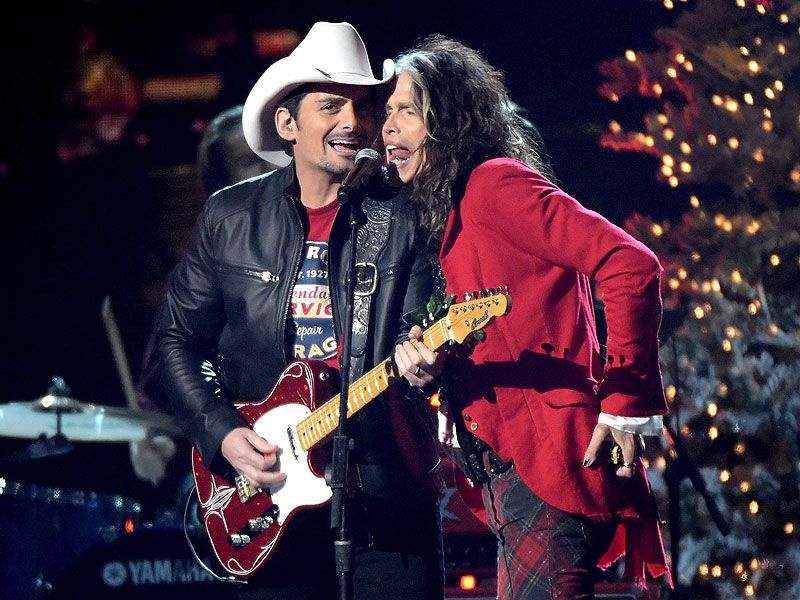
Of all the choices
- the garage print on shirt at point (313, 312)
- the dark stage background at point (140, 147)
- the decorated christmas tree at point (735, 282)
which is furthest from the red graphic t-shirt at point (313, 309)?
the dark stage background at point (140, 147)

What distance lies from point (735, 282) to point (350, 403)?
346cm


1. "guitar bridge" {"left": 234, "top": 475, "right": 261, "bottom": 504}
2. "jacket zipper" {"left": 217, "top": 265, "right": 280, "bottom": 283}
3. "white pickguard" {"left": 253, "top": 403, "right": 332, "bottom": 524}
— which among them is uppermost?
"jacket zipper" {"left": 217, "top": 265, "right": 280, "bottom": 283}

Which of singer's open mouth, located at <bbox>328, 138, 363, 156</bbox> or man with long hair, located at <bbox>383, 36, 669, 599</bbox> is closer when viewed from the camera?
man with long hair, located at <bbox>383, 36, 669, 599</bbox>

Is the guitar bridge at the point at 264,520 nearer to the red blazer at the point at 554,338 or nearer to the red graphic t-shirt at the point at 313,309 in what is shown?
the red graphic t-shirt at the point at 313,309

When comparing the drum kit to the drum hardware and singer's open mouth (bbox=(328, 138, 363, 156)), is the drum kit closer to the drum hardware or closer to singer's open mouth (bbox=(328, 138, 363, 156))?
the drum hardware

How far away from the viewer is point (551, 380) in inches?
98.7

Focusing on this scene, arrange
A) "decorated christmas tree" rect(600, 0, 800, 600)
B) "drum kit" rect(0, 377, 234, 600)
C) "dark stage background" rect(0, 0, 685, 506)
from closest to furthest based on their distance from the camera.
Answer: "drum kit" rect(0, 377, 234, 600) < "decorated christmas tree" rect(600, 0, 800, 600) < "dark stage background" rect(0, 0, 685, 506)

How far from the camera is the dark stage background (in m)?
6.11

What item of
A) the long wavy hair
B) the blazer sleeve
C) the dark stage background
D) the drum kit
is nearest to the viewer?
the blazer sleeve

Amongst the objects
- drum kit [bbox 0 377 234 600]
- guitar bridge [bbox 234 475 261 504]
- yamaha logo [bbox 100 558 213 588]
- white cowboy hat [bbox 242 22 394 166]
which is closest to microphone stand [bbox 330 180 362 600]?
guitar bridge [bbox 234 475 261 504]

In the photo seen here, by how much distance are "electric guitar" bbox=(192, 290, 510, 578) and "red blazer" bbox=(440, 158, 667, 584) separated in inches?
16.0

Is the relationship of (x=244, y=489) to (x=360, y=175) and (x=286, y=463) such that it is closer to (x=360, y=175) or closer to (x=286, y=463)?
(x=286, y=463)

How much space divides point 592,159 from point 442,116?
349 cm

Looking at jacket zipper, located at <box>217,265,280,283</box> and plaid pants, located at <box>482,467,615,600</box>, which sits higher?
jacket zipper, located at <box>217,265,280,283</box>
